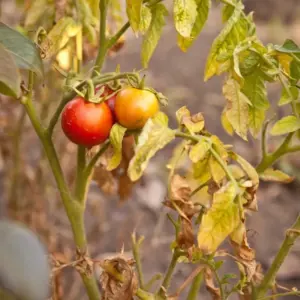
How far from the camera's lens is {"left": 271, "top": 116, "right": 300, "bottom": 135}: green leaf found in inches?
31.6

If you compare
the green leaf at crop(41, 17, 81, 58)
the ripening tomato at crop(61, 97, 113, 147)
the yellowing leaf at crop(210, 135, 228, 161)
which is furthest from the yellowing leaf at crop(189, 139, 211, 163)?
the green leaf at crop(41, 17, 81, 58)

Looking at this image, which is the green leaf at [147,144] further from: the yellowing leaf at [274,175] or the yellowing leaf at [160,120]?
the yellowing leaf at [274,175]

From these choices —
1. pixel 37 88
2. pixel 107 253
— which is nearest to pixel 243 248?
pixel 37 88

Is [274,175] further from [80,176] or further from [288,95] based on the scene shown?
[80,176]

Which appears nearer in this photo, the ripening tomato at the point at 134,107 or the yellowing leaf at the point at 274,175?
the ripening tomato at the point at 134,107

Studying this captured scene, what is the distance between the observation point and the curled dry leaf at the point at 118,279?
806 mm

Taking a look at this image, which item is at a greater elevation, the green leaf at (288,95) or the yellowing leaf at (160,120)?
the green leaf at (288,95)

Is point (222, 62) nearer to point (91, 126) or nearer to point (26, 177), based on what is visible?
point (91, 126)

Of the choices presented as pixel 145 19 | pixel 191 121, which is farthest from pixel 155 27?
pixel 191 121

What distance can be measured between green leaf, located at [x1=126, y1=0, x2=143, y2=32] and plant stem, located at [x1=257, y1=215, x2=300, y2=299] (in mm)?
346

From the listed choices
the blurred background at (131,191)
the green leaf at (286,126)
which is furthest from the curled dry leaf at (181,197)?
the blurred background at (131,191)

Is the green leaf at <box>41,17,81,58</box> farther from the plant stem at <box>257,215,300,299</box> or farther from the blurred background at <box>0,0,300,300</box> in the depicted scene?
the plant stem at <box>257,215,300,299</box>

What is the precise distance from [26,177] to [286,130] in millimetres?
971

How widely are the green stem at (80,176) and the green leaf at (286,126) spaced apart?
261 millimetres
